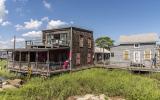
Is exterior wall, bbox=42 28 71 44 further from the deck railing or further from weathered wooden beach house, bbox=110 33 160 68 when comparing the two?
weathered wooden beach house, bbox=110 33 160 68

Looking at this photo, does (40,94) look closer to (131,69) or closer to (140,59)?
(131,69)

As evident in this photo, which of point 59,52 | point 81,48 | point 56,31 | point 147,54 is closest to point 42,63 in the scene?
point 59,52

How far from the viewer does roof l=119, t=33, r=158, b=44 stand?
109 ft

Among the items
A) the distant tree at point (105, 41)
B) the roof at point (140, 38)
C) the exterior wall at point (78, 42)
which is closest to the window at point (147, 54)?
the roof at point (140, 38)

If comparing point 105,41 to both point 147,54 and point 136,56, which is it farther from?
point 147,54

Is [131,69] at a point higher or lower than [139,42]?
lower

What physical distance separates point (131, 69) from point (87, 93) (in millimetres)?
12142

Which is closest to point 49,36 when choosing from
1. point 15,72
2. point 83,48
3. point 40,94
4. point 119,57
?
point 83,48

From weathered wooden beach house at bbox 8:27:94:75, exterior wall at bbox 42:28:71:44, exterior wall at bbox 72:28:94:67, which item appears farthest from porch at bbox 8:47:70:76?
exterior wall at bbox 42:28:71:44

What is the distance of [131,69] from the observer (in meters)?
29.4

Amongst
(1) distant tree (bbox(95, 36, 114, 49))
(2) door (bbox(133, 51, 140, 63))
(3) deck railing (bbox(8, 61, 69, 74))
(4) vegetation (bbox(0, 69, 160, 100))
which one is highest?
(1) distant tree (bbox(95, 36, 114, 49))

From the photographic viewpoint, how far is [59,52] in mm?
31594

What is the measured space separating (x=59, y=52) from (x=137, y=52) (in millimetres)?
13046

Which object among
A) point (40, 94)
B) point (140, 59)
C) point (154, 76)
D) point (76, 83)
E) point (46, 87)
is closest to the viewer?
point (40, 94)
